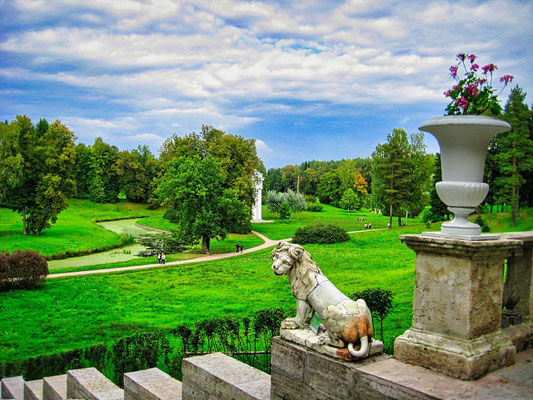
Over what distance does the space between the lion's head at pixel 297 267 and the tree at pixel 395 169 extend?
1500 inches

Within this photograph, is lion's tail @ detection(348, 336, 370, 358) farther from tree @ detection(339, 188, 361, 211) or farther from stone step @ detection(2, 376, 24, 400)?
tree @ detection(339, 188, 361, 211)

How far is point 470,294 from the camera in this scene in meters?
3.81

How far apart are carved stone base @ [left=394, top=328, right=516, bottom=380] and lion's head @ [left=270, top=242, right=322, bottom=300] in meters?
1.22

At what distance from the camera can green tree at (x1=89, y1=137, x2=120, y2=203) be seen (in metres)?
70.4

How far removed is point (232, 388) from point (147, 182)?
72.5 meters

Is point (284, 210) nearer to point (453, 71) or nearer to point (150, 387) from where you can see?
point (150, 387)

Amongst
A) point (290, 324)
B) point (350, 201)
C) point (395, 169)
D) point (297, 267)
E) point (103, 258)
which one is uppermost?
point (395, 169)

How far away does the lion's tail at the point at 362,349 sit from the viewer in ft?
13.3

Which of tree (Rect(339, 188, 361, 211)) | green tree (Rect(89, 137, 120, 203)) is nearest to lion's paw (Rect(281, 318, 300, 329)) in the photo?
green tree (Rect(89, 137, 120, 203))

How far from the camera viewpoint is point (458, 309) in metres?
3.87

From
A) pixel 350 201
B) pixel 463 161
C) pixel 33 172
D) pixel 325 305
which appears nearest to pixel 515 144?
pixel 463 161

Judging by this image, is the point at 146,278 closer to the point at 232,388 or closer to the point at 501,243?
the point at 232,388

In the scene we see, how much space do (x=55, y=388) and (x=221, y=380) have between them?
185 inches

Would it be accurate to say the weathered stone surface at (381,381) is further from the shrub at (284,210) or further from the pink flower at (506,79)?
the shrub at (284,210)
